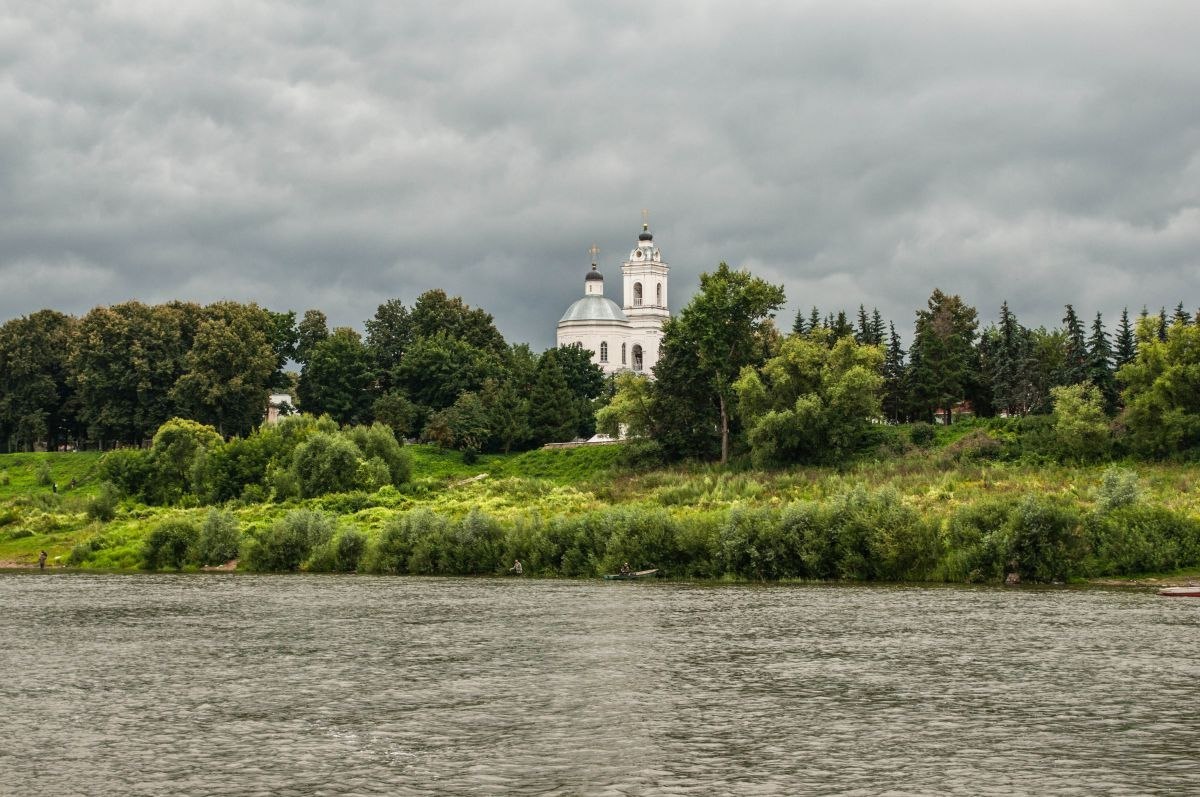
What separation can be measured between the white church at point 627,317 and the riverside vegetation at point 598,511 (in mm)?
66452

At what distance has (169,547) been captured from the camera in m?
73.7

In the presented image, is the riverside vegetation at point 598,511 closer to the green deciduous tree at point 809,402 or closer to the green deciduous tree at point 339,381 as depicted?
the green deciduous tree at point 809,402

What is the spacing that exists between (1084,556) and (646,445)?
45350mm

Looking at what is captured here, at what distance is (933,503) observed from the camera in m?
70.7

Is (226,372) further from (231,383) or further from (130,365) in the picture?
(130,365)

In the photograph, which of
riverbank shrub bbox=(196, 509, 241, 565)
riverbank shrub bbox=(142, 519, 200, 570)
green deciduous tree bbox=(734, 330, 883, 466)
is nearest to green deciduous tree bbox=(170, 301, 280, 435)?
riverbank shrub bbox=(142, 519, 200, 570)

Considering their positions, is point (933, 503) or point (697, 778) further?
point (933, 503)

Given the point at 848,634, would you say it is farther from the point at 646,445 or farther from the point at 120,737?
the point at 646,445

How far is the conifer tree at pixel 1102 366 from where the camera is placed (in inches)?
3698

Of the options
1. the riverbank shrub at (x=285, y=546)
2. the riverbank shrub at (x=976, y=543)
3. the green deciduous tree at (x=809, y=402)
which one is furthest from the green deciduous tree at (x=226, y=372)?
the riverbank shrub at (x=976, y=543)

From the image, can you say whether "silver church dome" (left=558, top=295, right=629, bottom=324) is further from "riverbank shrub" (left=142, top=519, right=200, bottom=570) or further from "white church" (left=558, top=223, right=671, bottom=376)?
"riverbank shrub" (left=142, top=519, right=200, bottom=570)

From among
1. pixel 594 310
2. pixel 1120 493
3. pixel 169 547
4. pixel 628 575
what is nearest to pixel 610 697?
pixel 628 575

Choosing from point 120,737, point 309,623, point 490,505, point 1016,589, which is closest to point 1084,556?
point 1016,589

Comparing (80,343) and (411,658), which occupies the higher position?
(80,343)
